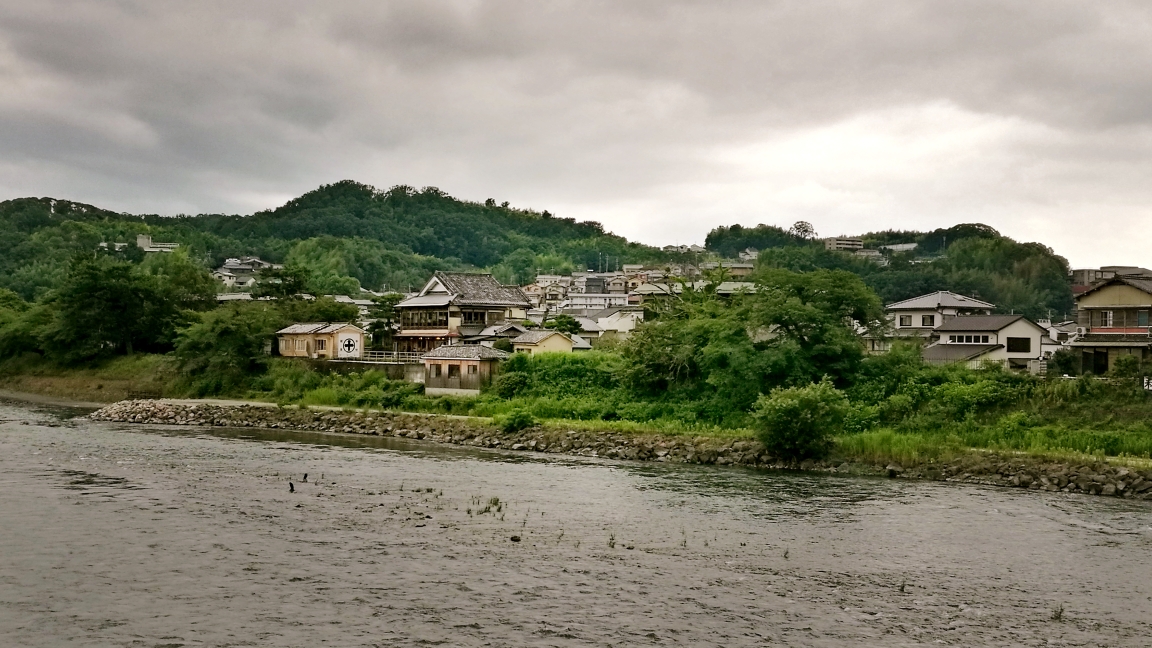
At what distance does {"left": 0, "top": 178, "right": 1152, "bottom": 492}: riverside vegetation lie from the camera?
2625 cm

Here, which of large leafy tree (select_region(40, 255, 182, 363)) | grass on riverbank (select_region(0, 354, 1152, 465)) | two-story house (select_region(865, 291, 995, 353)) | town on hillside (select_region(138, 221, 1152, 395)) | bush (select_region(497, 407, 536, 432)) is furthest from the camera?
large leafy tree (select_region(40, 255, 182, 363))

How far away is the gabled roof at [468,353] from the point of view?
3881cm

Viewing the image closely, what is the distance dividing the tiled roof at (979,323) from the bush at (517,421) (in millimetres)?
21511

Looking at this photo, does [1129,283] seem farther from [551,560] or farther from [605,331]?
[605,331]

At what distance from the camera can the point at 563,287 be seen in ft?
324

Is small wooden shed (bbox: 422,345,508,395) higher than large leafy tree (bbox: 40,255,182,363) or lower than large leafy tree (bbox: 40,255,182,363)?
lower

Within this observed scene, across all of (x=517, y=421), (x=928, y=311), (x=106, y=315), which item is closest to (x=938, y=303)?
(x=928, y=311)

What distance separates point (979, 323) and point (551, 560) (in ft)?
105

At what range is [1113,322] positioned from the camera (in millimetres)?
34469

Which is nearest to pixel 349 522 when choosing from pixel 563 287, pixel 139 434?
pixel 139 434

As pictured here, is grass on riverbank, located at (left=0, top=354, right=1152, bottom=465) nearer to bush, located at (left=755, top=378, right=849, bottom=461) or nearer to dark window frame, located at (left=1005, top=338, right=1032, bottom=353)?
bush, located at (left=755, top=378, right=849, bottom=461)

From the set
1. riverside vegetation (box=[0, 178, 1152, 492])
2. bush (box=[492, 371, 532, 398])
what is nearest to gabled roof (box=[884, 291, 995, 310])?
A: riverside vegetation (box=[0, 178, 1152, 492])

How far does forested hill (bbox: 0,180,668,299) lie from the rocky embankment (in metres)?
41.6

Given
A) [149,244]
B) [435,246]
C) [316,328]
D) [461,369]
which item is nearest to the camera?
[461,369]
